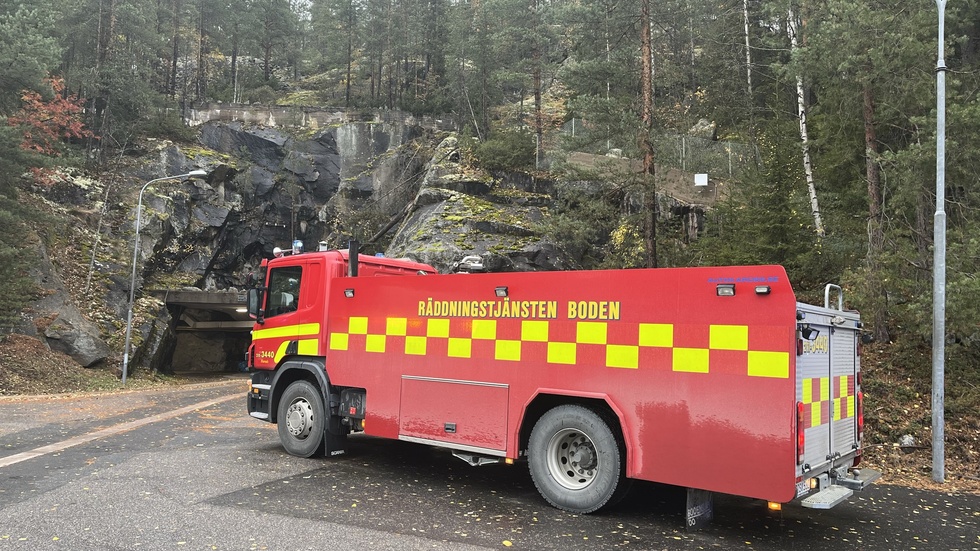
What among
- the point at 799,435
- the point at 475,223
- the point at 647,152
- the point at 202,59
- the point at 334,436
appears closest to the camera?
the point at 799,435

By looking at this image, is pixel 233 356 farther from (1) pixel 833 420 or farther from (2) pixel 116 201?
(1) pixel 833 420

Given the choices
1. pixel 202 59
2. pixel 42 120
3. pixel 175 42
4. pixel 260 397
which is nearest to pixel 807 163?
pixel 260 397

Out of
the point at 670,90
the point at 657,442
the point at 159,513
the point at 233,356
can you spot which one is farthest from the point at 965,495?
the point at 233,356

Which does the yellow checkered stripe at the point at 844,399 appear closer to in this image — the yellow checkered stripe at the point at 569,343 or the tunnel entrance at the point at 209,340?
the yellow checkered stripe at the point at 569,343

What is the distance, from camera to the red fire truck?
202 inches

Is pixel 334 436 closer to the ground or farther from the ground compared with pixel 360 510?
farther from the ground

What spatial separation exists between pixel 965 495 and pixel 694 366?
17.1ft

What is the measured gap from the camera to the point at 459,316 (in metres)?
6.98

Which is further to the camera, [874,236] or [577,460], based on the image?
[874,236]

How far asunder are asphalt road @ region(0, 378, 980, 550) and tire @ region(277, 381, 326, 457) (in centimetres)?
21

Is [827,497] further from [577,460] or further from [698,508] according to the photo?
[577,460]

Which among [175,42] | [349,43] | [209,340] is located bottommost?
[209,340]

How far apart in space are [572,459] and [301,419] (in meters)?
4.14

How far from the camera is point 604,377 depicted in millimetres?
5914
